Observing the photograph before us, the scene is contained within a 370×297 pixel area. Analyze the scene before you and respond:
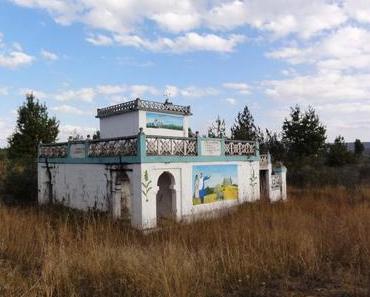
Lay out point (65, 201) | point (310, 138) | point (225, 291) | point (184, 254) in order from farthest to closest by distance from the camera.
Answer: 1. point (310, 138)
2. point (65, 201)
3. point (184, 254)
4. point (225, 291)

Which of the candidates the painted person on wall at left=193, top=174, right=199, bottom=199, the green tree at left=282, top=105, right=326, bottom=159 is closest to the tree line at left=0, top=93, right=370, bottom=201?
the green tree at left=282, top=105, right=326, bottom=159

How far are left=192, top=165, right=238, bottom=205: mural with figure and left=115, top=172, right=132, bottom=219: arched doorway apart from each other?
8.75 feet

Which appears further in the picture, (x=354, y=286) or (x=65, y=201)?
(x=65, y=201)

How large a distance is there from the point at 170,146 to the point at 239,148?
475cm

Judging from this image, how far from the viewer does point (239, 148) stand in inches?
709

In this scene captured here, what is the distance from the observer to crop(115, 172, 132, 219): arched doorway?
14492 millimetres

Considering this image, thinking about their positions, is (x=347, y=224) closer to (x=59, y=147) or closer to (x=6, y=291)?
(x=6, y=291)

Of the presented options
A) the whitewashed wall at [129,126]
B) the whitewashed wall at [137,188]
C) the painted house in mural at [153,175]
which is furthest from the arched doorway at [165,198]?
the whitewashed wall at [129,126]

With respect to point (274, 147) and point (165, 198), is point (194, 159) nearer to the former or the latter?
point (165, 198)

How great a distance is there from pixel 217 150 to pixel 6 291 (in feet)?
40.8

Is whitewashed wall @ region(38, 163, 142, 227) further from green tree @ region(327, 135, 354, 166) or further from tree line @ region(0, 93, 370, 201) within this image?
green tree @ region(327, 135, 354, 166)

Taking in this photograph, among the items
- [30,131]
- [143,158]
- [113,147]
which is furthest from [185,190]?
[30,131]

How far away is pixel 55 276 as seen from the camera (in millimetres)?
5254

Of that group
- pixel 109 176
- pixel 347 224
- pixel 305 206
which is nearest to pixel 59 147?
pixel 109 176
